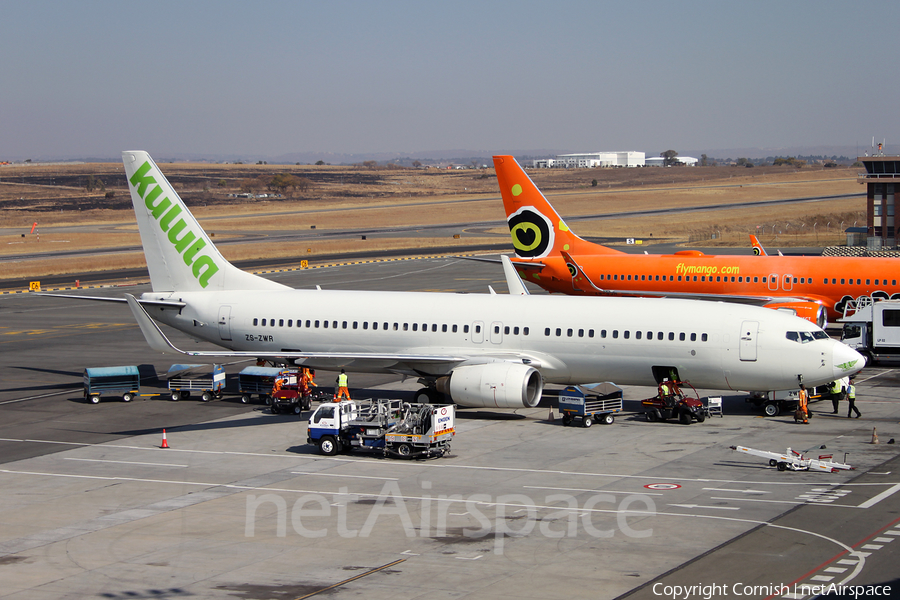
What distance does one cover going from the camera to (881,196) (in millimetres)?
92688

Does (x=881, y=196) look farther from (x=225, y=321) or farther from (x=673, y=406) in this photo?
Result: (x=225, y=321)

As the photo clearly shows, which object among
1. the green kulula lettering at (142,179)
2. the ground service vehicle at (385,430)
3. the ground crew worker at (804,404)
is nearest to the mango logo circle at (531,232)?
the green kulula lettering at (142,179)

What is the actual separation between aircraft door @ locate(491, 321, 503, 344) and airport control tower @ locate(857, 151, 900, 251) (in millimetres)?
62378

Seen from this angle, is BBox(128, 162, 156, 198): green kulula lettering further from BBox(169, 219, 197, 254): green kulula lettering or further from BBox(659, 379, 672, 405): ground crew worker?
BBox(659, 379, 672, 405): ground crew worker

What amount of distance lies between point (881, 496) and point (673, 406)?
37.2 ft

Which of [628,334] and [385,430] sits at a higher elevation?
[628,334]

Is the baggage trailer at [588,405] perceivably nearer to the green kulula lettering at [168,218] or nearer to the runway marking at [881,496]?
the runway marking at [881,496]

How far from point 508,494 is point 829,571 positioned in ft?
29.8

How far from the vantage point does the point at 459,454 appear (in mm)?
31891

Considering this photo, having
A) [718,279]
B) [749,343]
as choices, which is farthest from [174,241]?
[718,279]

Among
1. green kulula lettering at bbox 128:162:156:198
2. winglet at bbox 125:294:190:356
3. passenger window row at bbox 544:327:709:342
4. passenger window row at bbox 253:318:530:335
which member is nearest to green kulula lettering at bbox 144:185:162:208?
green kulula lettering at bbox 128:162:156:198

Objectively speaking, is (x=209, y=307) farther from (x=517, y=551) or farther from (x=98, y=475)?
(x=517, y=551)

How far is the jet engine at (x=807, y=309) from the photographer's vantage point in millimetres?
→ 51469

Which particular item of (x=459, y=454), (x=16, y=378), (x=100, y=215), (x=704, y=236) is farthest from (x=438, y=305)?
(x=100, y=215)
